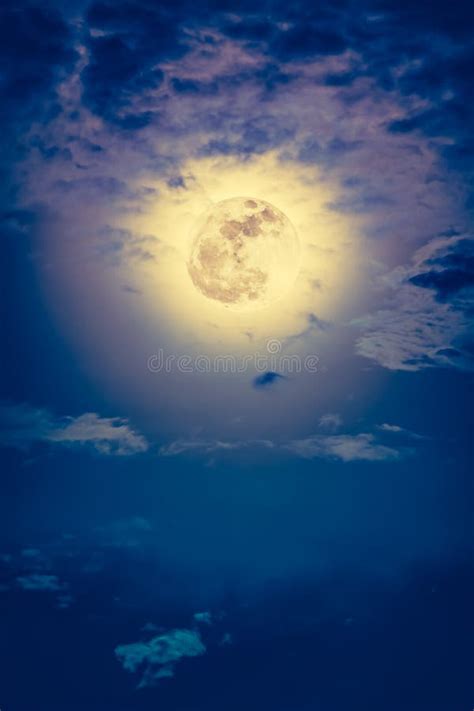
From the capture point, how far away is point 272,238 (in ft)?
27.2

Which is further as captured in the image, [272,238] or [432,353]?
[432,353]

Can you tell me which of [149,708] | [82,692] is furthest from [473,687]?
[82,692]

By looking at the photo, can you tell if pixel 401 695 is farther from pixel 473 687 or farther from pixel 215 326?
pixel 215 326

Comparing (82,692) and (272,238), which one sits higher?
(272,238)

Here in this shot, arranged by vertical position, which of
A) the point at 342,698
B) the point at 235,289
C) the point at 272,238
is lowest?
the point at 342,698

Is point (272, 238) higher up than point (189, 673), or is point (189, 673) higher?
point (272, 238)

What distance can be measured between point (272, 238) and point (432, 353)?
8.14 meters

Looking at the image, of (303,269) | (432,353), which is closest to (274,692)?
(432,353)

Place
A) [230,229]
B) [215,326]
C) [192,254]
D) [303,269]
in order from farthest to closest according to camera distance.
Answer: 1. [215,326]
2. [303,269]
3. [192,254]
4. [230,229]

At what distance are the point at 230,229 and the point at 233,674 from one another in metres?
33.4

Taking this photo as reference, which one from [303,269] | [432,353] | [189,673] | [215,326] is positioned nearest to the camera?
[303,269]

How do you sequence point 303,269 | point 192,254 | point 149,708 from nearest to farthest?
1. point 192,254
2. point 303,269
3. point 149,708

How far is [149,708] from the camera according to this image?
28.1 metres

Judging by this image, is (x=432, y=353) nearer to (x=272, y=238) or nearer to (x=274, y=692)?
(x=272, y=238)
